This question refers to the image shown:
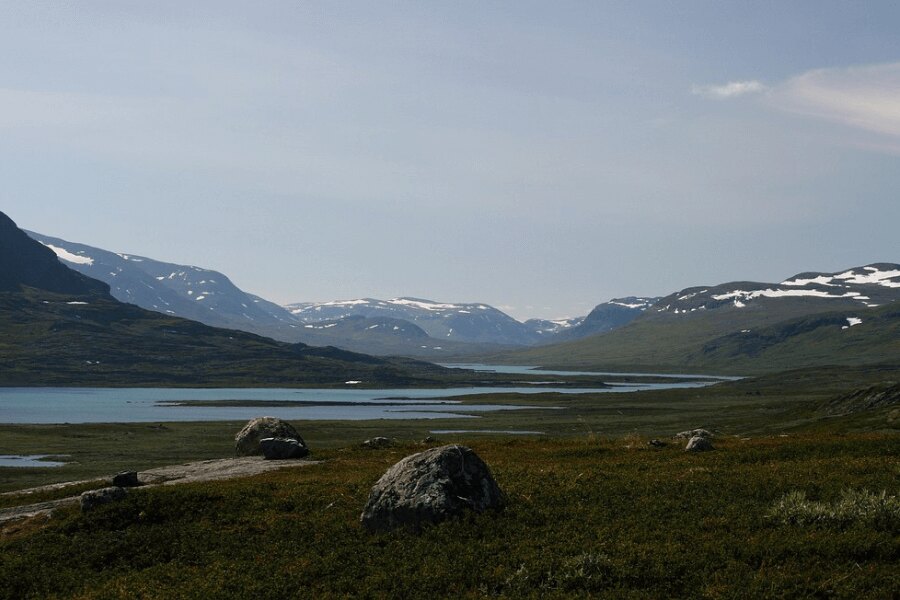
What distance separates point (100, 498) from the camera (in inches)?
1080

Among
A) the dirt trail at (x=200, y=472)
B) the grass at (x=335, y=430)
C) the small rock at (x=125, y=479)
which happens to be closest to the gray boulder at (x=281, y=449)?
the dirt trail at (x=200, y=472)

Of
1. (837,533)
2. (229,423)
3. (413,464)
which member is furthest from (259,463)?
(229,423)

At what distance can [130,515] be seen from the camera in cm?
2638

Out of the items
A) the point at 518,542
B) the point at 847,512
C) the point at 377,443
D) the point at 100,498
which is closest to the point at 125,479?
the point at 100,498

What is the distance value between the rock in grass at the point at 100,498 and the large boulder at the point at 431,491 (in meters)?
9.87

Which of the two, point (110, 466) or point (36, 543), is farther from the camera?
point (110, 466)

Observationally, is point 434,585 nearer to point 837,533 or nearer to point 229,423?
point 837,533

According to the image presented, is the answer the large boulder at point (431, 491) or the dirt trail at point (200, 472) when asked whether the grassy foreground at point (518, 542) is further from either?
the dirt trail at point (200, 472)

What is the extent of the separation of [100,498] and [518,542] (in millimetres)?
15515

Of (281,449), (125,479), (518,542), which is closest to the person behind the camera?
(518,542)

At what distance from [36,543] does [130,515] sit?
9.38 feet

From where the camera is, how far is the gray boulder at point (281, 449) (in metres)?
45.6

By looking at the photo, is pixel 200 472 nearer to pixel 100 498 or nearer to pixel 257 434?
pixel 257 434

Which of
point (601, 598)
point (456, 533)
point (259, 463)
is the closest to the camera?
point (601, 598)
